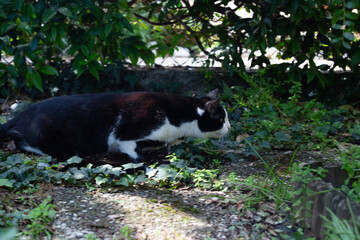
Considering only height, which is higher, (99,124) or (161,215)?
(99,124)

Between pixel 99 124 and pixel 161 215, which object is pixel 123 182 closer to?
pixel 161 215

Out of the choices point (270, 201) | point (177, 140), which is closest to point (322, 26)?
point (177, 140)

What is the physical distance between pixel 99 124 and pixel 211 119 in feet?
3.21

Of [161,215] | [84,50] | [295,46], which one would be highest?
[295,46]

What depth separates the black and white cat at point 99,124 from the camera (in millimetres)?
3689

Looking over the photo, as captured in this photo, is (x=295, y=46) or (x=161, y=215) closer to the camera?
(x=161, y=215)

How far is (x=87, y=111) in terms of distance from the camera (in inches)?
147

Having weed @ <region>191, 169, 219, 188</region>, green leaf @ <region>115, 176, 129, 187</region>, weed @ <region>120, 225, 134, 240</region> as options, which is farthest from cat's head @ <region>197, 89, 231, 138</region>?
weed @ <region>120, 225, 134, 240</region>

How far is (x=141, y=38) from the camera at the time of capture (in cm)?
486

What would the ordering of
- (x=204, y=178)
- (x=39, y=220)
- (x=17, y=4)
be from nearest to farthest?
1. (x=39, y=220)
2. (x=204, y=178)
3. (x=17, y=4)

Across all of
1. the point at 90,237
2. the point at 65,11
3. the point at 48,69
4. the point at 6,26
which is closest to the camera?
the point at 90,237

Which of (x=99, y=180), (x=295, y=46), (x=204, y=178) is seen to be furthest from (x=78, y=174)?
(x=295, y=46)

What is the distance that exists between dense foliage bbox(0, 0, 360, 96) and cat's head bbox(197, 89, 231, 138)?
797mm

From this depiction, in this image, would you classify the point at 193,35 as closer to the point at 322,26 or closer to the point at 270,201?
the point at 322,26
